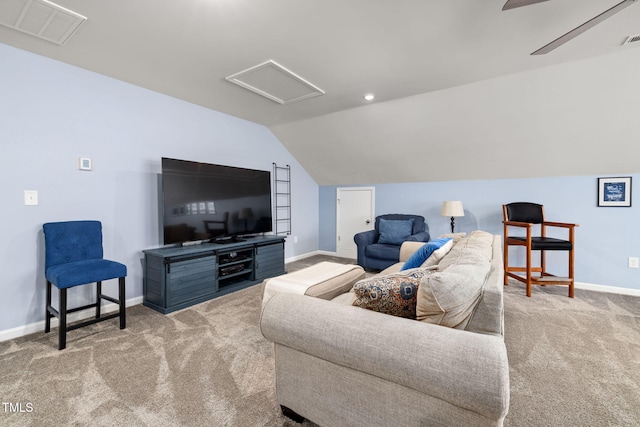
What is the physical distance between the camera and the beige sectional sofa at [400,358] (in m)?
0.90

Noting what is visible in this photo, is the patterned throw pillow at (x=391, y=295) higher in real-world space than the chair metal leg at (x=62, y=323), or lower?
higher

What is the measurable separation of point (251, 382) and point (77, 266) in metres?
1.79

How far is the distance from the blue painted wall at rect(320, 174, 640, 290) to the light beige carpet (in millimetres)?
868

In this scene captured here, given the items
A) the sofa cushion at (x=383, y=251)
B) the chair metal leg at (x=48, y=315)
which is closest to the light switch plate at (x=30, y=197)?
the chair metal leg at (x=48, y=315)

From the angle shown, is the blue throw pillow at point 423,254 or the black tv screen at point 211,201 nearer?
the blue throw pillow at point 423,254

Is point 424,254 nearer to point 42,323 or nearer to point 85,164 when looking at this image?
point 85,164

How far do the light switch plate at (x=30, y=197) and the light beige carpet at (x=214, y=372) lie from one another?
114cm

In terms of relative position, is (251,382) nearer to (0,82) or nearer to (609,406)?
(609,406)

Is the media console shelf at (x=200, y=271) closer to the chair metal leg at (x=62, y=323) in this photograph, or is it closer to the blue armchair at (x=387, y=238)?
the chair metal leg at (x=62, y=323)

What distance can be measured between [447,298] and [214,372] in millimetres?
1615

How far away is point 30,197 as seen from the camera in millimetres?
2449

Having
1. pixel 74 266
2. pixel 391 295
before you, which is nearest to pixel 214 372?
pixel 391 295

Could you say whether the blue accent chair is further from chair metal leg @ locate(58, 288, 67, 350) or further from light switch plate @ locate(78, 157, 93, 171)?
light switch plate @ locate(78, 157, 93, 171)

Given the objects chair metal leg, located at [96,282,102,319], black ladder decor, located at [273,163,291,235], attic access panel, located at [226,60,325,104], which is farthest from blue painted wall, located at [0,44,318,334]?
black ladder decor, located at [273,163,291,235]
